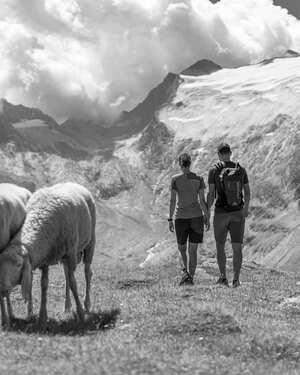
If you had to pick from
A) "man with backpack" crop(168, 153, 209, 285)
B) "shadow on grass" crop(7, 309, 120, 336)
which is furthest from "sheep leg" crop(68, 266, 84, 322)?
"man with backpack" crop(168, 153, 209, 285)

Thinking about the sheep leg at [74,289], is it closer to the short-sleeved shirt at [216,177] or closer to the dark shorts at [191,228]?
the dark shorts at [191,228]

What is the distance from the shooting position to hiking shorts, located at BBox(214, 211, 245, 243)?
21388 millimetres

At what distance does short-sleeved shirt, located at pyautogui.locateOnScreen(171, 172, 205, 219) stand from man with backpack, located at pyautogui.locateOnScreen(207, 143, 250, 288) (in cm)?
56

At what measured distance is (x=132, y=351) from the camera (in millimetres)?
12180

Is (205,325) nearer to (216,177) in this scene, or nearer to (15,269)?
(15,269)

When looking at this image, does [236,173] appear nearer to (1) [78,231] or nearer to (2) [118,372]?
(1) [78,231]

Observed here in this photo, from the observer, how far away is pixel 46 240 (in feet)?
52.6

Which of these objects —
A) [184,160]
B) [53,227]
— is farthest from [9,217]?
[184,160]

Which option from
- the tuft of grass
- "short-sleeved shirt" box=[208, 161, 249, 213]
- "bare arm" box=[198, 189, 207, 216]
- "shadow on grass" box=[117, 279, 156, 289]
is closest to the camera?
the tuft of grass

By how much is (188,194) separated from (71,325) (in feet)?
25.6

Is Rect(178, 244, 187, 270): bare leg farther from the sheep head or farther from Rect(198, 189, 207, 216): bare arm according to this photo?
the sheep head

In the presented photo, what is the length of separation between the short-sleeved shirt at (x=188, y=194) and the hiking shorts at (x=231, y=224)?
78 cm

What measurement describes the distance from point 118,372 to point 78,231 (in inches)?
282

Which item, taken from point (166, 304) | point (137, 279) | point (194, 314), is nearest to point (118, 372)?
point (194, 314)
